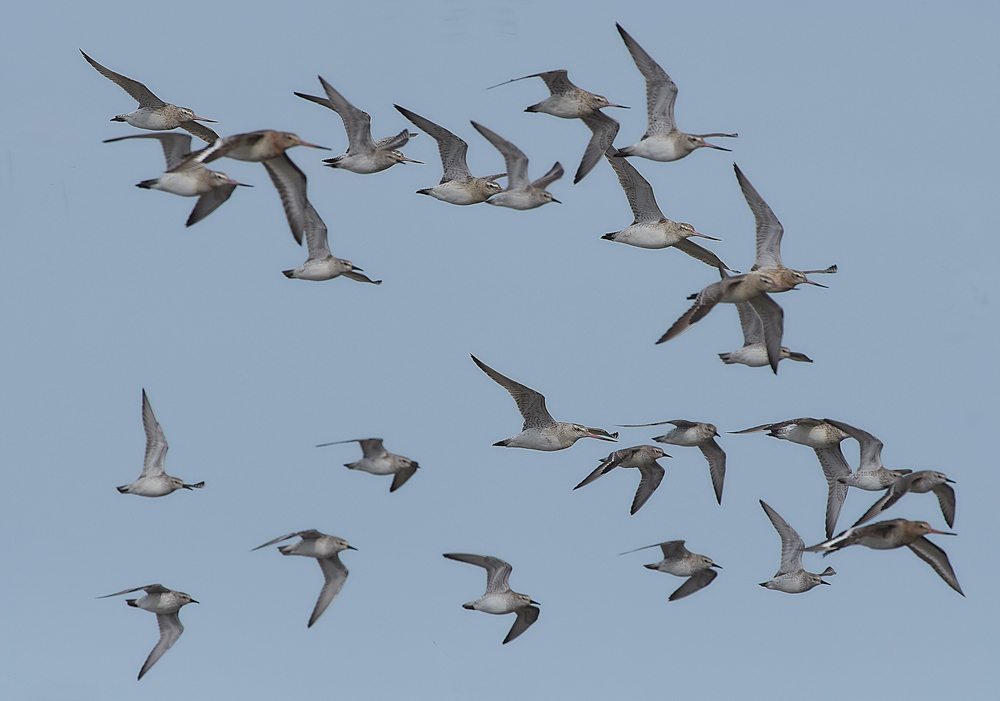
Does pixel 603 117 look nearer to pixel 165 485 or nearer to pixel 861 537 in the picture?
pixel 861 537

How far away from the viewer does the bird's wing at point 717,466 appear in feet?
84.2

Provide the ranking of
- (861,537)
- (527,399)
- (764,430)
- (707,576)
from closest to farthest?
(861,537), (527,399), (764,430), (707,576)

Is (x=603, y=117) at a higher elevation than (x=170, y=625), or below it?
higher

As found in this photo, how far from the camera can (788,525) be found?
24.7m

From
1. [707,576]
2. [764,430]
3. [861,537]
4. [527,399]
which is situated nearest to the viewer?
[861,537]

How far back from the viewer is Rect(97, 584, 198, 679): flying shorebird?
24453 millimetres

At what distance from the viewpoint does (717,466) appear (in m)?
25.8

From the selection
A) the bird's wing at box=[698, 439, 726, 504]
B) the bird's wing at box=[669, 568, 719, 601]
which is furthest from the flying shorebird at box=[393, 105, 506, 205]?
the bird's wing at box=[669, 568, 719, 601]

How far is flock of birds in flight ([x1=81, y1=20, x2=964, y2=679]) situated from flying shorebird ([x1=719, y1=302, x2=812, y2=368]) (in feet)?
0.08

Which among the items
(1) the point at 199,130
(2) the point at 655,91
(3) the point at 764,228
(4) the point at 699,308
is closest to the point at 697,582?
(3) the point at 764,228

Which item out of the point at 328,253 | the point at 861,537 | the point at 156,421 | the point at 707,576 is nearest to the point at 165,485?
the point at 156,421

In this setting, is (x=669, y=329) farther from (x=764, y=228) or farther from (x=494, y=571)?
(x=494, y=571)

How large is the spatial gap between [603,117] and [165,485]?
1004 cm

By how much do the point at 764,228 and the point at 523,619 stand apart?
8.00 meters
